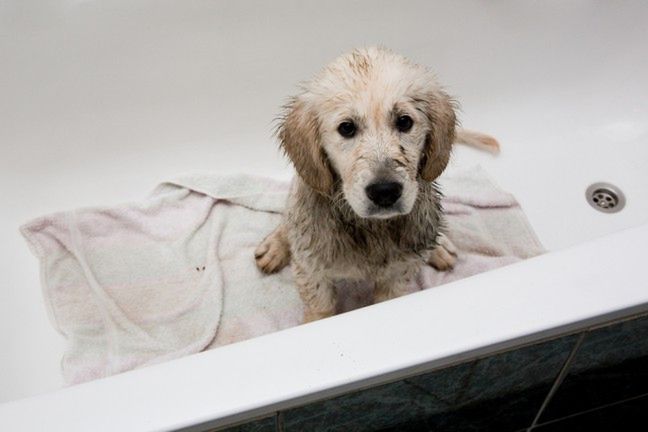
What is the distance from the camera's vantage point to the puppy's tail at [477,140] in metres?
1.73

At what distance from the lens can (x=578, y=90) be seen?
1897mm

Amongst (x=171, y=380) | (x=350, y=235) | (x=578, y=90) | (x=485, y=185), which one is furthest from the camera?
(x=578, y=90)

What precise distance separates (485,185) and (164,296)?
0.99 m

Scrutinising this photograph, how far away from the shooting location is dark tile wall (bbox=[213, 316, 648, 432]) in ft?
3.05

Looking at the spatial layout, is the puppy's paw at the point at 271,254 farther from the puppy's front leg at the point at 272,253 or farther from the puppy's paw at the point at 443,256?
the puppy's paw at the point at 443,256

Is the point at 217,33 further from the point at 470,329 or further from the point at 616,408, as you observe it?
the point at 616,408

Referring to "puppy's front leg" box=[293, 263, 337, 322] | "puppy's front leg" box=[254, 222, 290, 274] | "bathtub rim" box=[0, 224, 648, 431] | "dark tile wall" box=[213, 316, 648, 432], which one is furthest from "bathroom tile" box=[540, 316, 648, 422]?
"puppy's front leg" box=[254, 222, 290, 274]

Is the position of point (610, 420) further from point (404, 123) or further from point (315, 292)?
point (404, 123)

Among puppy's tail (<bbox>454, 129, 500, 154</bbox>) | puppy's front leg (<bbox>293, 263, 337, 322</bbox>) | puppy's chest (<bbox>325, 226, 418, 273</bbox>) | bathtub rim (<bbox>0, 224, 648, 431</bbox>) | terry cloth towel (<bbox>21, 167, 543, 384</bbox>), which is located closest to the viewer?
bathtub rim (<bbox>0, 224, 648, 431</bbox>)

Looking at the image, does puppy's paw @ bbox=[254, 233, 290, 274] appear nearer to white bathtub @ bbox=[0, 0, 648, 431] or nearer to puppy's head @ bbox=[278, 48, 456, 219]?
white bathtub @ bbox=[0, 0, 648, 431]

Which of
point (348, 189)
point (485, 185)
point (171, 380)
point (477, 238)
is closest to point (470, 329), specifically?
point (348, 189)

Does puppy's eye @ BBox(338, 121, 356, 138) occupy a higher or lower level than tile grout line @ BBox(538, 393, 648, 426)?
higher

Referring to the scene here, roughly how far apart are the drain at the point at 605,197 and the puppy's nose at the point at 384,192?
101cm

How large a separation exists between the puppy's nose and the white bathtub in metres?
0.41
